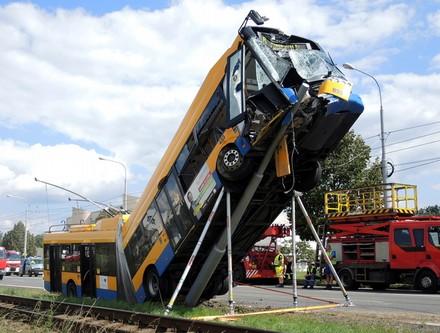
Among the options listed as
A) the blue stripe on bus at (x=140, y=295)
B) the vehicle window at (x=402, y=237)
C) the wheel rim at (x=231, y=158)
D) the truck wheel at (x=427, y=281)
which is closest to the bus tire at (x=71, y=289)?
the blue stripe on bus at (x=140, y=295)

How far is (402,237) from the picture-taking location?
2223 centimetres

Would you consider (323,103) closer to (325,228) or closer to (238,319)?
(238,319)

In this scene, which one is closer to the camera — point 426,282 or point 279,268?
point 426,282

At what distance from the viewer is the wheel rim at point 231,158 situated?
1084 cm

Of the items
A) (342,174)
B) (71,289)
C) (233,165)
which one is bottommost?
(71,289)

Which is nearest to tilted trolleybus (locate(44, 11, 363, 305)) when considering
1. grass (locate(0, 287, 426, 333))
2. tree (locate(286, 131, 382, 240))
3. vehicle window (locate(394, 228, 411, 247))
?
grass (locate(0, 287, 426, 333))

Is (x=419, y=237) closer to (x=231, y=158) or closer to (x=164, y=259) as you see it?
(x=164, y=259)

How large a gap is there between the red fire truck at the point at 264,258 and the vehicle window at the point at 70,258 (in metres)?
11.4

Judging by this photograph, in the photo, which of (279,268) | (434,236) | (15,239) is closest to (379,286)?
(434,236)

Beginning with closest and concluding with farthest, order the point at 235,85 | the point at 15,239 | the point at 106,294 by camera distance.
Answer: the point at 235,85 < the point at 106,294 < the point at 15,239

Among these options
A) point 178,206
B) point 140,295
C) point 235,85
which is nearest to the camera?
point 235,85

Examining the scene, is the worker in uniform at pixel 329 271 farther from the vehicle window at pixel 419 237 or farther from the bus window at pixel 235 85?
the bus window at pixel 235 85

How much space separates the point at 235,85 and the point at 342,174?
21.7 meters

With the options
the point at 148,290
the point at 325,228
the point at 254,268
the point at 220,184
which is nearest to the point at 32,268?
the point at 254,268
